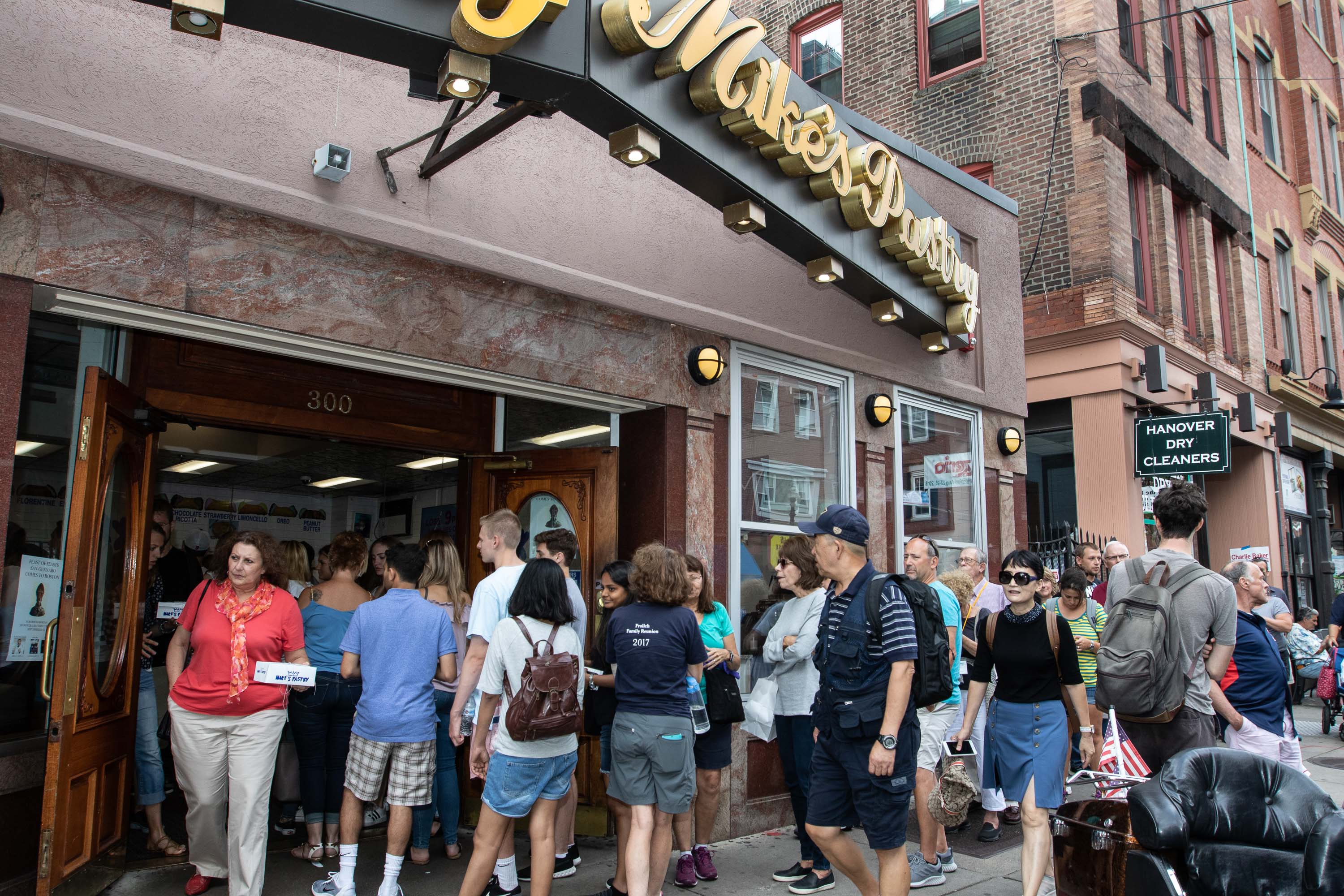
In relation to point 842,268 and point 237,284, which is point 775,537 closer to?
point 842,268

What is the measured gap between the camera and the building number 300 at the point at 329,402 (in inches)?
261

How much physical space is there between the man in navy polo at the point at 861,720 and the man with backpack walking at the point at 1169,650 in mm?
1163

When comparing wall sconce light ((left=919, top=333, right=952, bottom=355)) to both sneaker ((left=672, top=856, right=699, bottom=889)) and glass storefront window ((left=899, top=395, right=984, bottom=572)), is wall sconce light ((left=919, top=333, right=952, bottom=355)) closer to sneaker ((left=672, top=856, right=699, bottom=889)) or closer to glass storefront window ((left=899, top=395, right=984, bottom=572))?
glass storefront window ((left=899, top=395, right=984, bottom=572))

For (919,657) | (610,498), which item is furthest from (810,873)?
(610,498)

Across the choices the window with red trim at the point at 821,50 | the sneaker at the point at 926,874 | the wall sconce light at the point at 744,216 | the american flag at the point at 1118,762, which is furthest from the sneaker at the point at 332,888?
the window with red trim at the point at 821,50

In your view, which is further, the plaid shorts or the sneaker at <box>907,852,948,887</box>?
the sneaker at <box>907,852,948,887</box>

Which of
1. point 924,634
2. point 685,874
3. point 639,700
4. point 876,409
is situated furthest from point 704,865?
point 876,409

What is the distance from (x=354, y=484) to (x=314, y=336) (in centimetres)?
717

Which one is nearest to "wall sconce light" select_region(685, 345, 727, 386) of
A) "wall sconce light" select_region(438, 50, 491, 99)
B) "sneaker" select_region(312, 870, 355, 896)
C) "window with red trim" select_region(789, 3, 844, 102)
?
"wall sconce light" select_region(438, 50, 491, 99)

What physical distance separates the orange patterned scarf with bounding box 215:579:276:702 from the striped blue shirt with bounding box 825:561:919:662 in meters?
2.90

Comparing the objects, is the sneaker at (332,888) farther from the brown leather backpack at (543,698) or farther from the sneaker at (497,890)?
the brown leather backpack at (543,698)

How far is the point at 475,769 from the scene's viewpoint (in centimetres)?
489

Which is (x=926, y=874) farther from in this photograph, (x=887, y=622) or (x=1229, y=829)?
(x=1229, y=829)

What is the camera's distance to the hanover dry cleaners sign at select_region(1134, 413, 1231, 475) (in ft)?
41.2
